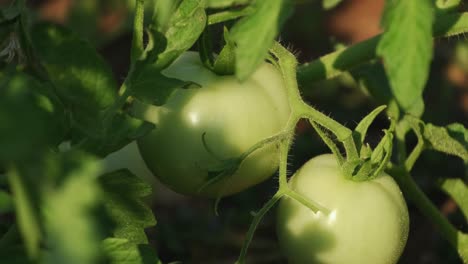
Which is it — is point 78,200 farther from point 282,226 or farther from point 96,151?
point 282,226

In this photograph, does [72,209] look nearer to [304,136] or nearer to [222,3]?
[222,3]

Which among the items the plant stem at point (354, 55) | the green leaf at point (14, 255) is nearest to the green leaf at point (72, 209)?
the green leaf at point (14, 255)

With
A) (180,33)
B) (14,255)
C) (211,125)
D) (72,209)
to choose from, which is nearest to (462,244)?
(211,125)

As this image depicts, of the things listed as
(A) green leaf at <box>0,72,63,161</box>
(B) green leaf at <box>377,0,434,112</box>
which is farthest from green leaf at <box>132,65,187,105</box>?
(A) green leaf at <box>0,72,63,161</box>

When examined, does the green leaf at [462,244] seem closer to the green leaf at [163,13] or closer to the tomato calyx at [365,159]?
the tomato calyx at [365,159]

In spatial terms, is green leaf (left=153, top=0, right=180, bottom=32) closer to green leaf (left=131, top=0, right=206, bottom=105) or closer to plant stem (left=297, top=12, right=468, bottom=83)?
green leaf (left=131, top=0, right=206, bottom=105)
